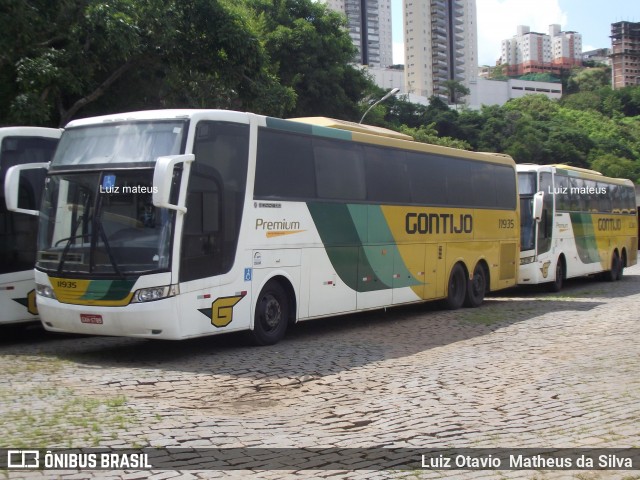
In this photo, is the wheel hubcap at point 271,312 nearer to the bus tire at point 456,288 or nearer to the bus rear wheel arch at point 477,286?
the bus tire at point 456,288

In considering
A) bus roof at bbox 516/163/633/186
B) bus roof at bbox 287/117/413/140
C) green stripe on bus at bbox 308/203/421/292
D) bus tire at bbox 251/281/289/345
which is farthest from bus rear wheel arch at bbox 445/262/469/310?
bus tire at bbox 251/281/289/345

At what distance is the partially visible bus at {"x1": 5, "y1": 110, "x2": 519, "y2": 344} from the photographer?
9734 millimetres

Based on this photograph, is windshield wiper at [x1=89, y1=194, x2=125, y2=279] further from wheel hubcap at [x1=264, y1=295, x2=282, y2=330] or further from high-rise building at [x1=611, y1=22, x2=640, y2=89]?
high-rise building at [x1=611, y1=22, x2=640, y2=89]

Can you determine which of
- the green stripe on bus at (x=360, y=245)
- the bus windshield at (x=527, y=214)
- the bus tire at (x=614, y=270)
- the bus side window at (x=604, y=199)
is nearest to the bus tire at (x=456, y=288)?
the green stripe on bus at (x=360, y=245)

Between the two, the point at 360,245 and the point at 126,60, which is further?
the point at 126,60

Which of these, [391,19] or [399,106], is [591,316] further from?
[391,19]

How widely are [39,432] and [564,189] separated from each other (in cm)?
1871

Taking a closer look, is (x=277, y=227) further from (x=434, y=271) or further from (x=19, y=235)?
(x=434, y=271)

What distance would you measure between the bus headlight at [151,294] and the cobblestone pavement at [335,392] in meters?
0.85

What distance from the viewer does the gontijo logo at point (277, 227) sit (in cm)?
1125

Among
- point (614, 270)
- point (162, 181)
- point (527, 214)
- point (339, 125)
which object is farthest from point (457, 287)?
point (614, 270)

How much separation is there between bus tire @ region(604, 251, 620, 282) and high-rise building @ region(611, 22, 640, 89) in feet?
542

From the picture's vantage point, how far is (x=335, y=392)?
8.41m

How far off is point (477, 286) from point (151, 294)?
1033 cm
